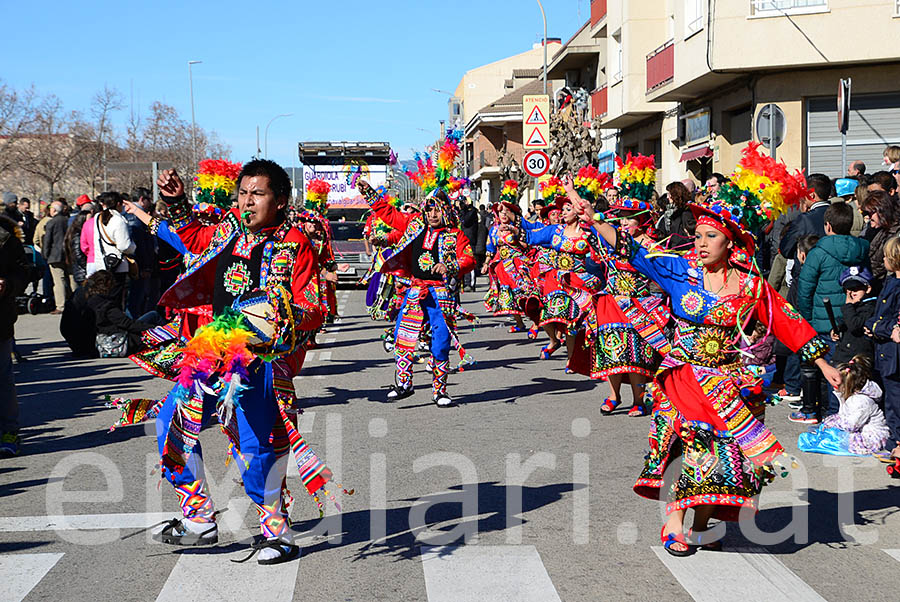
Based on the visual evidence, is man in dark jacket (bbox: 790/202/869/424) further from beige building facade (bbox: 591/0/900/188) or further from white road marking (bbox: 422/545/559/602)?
beige building facade (bbox: 591/0/900/188)

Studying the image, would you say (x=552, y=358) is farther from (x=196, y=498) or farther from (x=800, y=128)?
(x=800, y=128)

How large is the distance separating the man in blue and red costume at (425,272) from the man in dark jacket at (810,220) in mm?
3165

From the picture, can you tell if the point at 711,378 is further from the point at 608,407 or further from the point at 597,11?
the point at 597,11

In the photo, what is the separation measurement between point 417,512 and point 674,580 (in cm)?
176

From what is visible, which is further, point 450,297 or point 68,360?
point 68,360

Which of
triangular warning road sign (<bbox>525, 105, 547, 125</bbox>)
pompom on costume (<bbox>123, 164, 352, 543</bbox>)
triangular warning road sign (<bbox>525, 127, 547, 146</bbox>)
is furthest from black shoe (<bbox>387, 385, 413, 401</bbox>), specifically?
triangular warning road sign (<bbox>525, 105, 547, 125</bbox>)

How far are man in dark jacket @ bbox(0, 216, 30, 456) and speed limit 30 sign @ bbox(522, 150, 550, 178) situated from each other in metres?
14.6

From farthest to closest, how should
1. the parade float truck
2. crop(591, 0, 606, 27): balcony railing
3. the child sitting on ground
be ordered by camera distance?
1. crop(591, 0, 606, 27): balcony railing
2. the parade float truck
3. the child sitting on ground

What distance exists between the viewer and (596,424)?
30.8ft

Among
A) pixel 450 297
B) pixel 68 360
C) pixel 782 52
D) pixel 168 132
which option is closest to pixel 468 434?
pixel 450 297

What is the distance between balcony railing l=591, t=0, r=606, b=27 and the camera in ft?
123

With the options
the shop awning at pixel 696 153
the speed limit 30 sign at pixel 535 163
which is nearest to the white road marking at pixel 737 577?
the speed limit 30 sign at pixel 535 163

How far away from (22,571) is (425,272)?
6.00 meters

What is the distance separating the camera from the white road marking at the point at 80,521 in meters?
6.21
